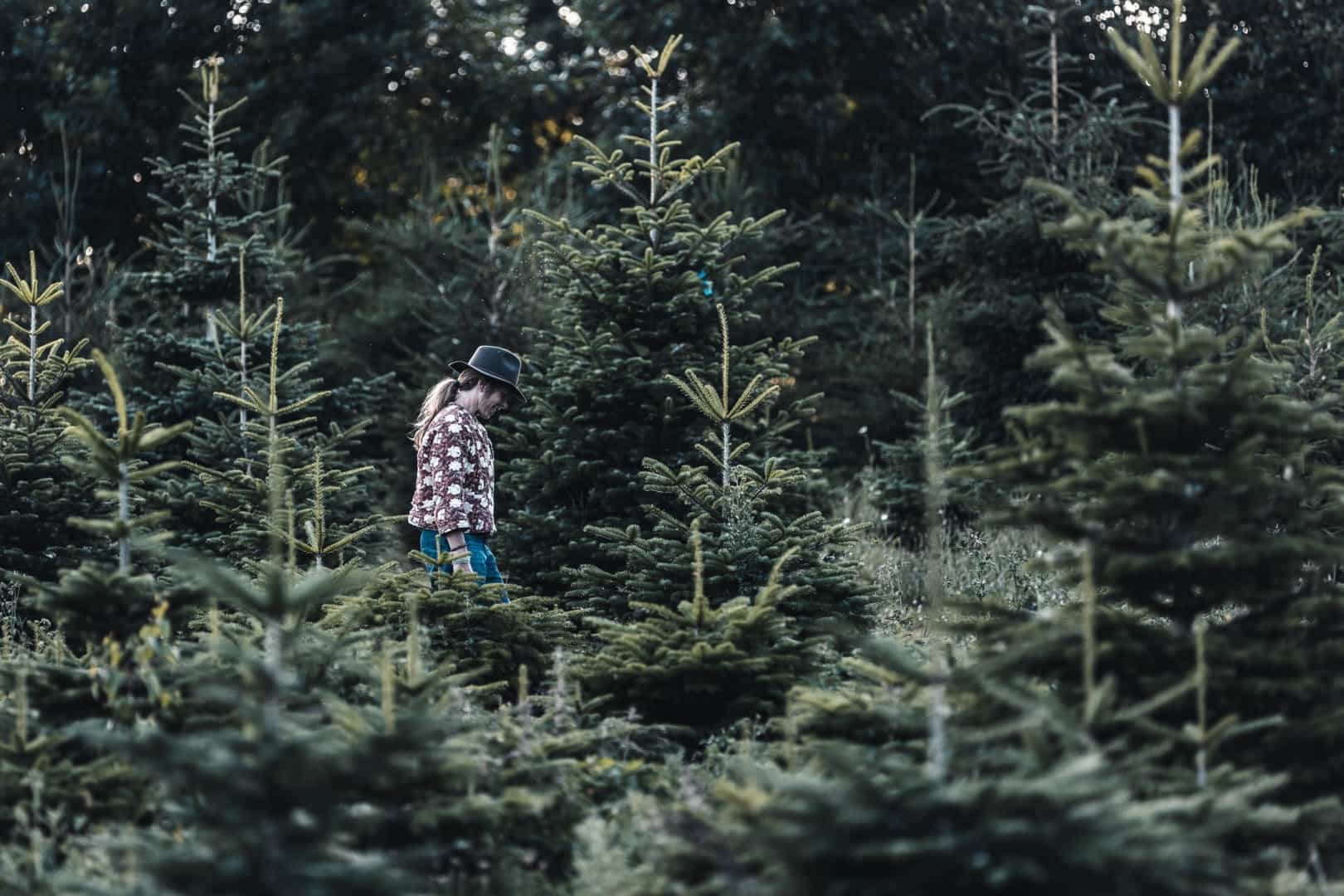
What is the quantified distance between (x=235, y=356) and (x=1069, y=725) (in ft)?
26.6

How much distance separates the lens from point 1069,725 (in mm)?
→ 3748

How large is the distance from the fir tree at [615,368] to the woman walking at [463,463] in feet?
2.02

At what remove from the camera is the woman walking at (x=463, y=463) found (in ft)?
24.7

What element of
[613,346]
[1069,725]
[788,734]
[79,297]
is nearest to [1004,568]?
[613,346]

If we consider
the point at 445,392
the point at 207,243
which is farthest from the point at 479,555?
the point at 207,243

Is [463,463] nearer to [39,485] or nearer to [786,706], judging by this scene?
[39,485]

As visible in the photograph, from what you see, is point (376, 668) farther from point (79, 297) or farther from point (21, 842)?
point (79, 297)

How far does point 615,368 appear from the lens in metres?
8.35

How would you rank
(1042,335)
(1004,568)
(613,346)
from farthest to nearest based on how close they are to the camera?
1. (1042,335)
2. (1004,568)
3. (613,346)

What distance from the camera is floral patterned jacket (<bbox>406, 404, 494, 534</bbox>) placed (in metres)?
7.53

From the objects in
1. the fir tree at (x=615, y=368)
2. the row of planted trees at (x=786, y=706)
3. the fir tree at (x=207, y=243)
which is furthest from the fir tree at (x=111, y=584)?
the fir tree at (x=207, y=243)

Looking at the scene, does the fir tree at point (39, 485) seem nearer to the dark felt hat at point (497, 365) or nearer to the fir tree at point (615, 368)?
the dark felt hat at point (497, 365)

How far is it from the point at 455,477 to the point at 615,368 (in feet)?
4.37

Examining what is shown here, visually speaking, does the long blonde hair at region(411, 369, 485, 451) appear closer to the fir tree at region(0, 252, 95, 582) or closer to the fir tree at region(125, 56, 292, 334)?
the fir tree at region(0, 252, 95, 582)
